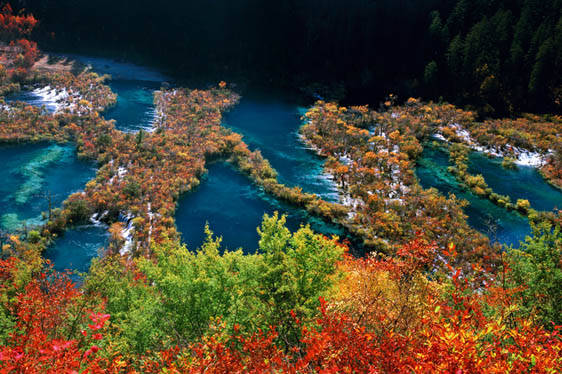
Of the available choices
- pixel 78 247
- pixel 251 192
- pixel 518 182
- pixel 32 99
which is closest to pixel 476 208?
pixel 518 182

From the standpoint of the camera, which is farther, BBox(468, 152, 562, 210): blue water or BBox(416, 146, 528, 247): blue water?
BBox(468, 152, 562, 210): blue water

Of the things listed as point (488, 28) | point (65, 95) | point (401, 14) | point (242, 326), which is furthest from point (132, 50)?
point (242, 326)

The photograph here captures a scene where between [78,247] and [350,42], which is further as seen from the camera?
[350,42]

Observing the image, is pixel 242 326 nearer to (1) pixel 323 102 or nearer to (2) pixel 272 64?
(1) pixel 323 102

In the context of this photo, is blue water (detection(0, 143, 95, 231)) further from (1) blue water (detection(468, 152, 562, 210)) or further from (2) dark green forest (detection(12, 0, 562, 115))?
(1) blue water (detection(468, 152, 562, 210))

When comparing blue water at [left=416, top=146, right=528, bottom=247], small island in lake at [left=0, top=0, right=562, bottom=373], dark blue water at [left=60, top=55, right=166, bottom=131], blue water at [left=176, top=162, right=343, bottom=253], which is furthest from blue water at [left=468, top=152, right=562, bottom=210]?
dark blue water at [left=60, top=55, right=166, bottom=131]

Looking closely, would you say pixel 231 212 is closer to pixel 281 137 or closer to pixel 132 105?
pixel 281 137

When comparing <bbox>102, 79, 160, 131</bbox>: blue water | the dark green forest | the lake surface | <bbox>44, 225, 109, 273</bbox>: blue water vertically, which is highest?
the dark green forest

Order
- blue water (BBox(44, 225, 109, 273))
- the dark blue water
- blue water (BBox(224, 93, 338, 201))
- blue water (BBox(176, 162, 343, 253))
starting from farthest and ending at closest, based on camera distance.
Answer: the dark blue water
blue water (BBox(224, 93, 338, 201))
blue water (BBox(176, 162, 343, 253))
blue water (BBox(44, 225, 109, 273))
